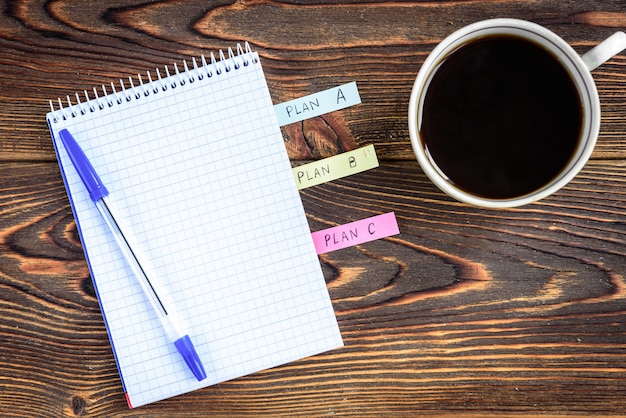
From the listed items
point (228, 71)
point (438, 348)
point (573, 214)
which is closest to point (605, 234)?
point (573, 214)

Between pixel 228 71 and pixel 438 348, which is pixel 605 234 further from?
pixel 228 71

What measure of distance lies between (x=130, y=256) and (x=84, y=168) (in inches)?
3.7

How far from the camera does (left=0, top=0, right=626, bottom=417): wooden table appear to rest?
23.1 inches

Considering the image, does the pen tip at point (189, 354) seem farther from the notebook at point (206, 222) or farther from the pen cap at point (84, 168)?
the pen cap at point (84, 168)

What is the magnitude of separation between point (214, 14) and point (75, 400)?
41 centimetres

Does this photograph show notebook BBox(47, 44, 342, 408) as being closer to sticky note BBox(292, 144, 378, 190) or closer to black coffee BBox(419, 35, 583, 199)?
sticky note BBox(292, 144, 378, 190)

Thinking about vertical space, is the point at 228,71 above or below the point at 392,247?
above

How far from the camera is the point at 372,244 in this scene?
59cm

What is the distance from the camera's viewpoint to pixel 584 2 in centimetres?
58

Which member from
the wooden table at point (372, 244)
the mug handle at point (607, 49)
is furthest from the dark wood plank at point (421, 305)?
the mug handle at point (607, 49)

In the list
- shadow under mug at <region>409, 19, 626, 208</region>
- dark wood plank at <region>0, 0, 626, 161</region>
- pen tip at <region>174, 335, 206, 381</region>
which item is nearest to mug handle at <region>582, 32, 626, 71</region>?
shadow under mug at <region>409, 19, 626, 208</region>

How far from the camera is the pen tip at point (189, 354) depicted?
58 cm

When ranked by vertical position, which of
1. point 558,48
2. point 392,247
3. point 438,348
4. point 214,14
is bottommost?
point 438,348

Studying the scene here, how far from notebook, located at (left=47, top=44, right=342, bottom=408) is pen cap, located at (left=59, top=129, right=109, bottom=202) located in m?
0.01
